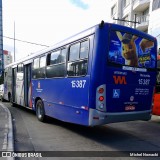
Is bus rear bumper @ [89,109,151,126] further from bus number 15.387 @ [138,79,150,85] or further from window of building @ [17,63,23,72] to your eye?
window of building @ [17,63,23,72]

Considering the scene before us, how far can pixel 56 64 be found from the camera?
359 inches

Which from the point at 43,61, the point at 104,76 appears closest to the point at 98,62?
the point at 104,76

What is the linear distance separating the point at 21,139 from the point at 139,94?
12.7 ft

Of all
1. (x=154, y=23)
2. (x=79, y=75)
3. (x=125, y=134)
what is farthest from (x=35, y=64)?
(x=154, y=23)

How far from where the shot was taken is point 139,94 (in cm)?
768

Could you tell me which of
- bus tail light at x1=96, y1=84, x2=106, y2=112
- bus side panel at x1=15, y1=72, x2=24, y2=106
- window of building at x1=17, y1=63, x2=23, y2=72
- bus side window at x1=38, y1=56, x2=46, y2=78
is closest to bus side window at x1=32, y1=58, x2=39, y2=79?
bus side window at x1=38, y1=56, x2=46, y2=78

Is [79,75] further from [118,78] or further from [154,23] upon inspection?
[154,23]

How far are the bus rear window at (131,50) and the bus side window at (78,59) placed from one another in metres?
0.74

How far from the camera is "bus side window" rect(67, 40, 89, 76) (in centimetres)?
727

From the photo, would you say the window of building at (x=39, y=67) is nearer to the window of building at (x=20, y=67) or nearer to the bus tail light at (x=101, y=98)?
the window of building at (x=20, y=67)

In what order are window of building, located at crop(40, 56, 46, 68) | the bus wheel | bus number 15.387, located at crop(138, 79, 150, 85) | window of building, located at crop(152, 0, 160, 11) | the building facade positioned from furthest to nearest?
the building facade, window of building, located at crop(152, 0, 160, 11), the bus wheel, window of building, located at crop(40, 56, 46, 68), bus number 15.387, located at crop(138, 79, 150, 85)

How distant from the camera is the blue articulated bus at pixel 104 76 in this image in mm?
6844

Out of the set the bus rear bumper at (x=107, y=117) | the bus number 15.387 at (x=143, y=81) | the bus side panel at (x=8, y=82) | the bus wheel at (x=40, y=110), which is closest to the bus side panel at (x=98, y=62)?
the bus rear bumper at (x=107, y=117)

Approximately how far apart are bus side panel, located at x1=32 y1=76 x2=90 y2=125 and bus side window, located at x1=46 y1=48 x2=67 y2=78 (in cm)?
23
